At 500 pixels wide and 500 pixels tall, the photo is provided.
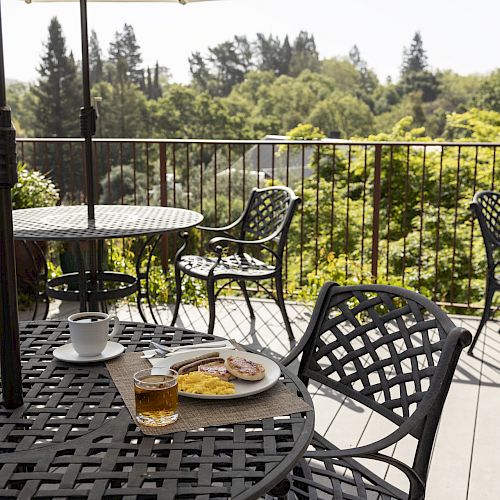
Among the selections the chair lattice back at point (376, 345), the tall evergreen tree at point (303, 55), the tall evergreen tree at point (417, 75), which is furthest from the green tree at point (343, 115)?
the chair lattice back at point (376, 345)

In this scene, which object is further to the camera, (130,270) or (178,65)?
(178,65)

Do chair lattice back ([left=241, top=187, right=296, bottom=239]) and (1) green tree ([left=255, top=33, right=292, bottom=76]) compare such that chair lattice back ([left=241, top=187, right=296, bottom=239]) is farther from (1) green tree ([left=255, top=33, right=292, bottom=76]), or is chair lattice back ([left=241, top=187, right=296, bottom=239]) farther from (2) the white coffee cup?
(1) green tree ([left=255, top=33, right=292, bottom=76])

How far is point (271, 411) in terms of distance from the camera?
1316 millimetres

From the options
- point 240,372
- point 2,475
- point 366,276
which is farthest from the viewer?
point 366,276

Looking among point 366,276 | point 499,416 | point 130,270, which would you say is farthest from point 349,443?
point 130,270

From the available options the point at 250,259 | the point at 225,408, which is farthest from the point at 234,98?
the point at 225,408

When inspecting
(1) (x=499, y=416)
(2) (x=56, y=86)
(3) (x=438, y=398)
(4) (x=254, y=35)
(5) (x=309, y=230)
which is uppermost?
(4) (x=254, y=35)

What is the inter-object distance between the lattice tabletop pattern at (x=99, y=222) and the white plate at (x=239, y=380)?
1.47m

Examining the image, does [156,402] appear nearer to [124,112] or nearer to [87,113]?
[87,113]

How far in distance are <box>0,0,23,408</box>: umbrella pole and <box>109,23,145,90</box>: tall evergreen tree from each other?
35250 millimetres

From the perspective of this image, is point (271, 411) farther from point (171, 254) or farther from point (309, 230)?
point (309, 230)

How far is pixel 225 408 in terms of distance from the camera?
1.33m

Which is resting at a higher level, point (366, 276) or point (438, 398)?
point (438, 398)

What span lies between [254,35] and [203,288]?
32225 millimetres
